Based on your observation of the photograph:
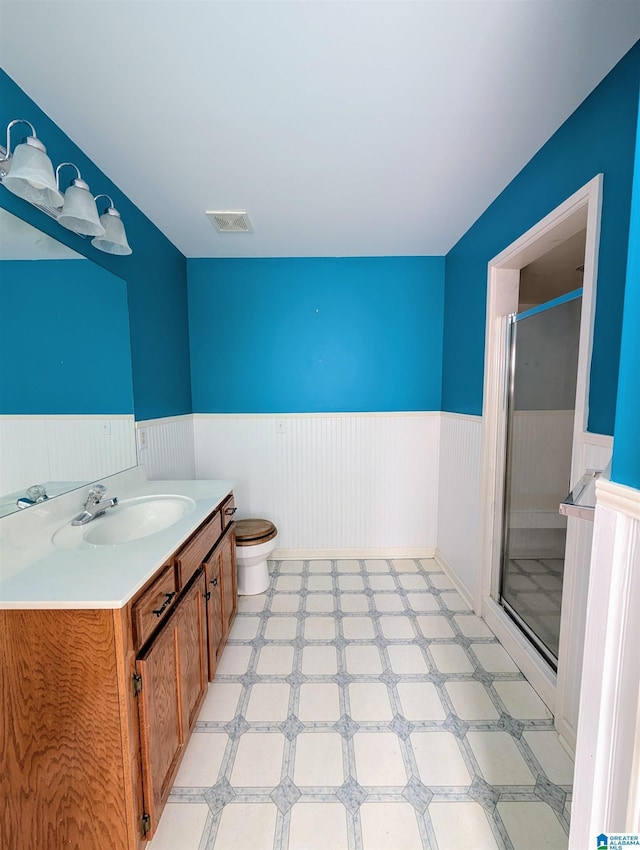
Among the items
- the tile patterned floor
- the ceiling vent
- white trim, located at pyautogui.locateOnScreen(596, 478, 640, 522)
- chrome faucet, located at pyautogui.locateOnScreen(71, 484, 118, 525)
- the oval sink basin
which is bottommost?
the tile patterned floor

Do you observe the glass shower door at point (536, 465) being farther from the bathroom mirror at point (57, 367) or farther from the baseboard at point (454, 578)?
the bathroom mirror at point (57, 367)

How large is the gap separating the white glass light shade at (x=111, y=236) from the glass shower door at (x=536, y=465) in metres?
2.03

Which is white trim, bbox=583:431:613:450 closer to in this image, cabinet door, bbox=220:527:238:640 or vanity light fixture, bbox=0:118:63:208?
cabinet door, bbox=220:527:238:640

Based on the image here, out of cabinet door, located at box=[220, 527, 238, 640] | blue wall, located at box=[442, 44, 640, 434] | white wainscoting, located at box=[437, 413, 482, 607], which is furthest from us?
white wainscoting, located at box=[437, 413, 482, 607]

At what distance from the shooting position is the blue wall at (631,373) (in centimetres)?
63

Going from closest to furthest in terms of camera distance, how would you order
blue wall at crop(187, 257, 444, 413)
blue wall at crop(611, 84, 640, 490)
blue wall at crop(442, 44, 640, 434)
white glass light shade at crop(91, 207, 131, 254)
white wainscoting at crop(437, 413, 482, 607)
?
blue wall at crop(611, 84, 640, 490) < blue wall at crop(442, 44, 640, 434) < white glass light shade at crop(91, 207, 131, 254) < white wainscoting at crop(437, 413, 482, 607) < blue wall at crop(187, 257, 444, 413)

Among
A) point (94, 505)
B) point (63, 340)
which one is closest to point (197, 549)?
point (94, 505)

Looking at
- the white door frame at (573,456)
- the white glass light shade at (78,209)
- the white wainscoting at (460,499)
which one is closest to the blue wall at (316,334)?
the white wainscoting at (460,499)

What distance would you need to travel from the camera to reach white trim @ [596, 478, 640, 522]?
25.0 inches

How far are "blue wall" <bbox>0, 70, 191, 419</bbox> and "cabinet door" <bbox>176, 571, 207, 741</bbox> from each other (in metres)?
1.09

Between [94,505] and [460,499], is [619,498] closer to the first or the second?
[94,505]

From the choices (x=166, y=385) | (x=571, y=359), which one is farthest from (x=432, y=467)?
(x=166, y=385)

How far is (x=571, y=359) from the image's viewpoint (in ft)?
6.04
